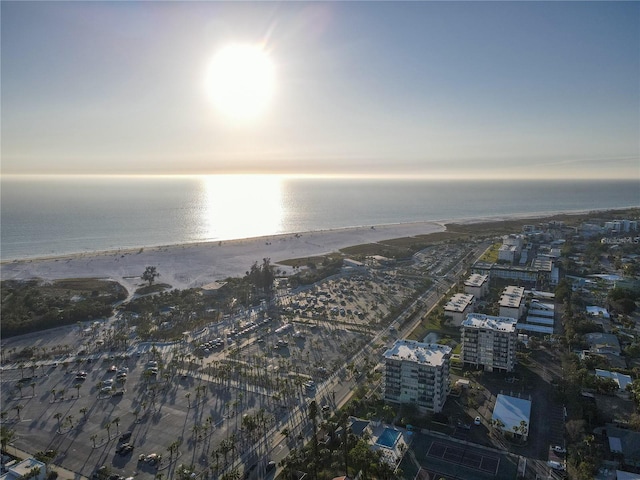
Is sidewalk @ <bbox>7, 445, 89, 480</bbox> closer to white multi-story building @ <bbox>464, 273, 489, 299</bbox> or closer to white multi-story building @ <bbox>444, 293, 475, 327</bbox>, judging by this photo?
white multi-story building @ <bbox>444, 293, 475, 327</bbox>

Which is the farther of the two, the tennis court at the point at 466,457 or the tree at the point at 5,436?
the tree at the point at 5,436

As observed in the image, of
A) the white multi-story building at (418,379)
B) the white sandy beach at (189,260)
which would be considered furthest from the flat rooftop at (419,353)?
the white sandy beach at (189,260)

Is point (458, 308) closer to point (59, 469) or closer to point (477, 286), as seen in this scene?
point (477, 286)

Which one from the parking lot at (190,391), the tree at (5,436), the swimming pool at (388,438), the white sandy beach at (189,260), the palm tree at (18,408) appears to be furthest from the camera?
the white sandy beach at (189,260)

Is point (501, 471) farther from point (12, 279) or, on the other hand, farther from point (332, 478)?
point (12, 279)

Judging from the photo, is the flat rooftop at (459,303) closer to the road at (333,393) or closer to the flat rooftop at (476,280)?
the road at (333,393)

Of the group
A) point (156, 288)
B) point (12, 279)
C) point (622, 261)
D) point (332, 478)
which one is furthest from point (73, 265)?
point (622, 261)

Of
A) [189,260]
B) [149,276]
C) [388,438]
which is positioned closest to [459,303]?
[388,438]
